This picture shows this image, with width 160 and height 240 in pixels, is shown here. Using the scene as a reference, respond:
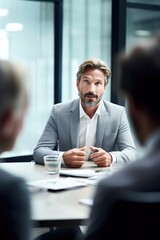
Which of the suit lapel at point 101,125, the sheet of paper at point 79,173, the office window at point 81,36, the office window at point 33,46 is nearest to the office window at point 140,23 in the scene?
the office window at point 81,36

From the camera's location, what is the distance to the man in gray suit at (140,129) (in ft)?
3.46

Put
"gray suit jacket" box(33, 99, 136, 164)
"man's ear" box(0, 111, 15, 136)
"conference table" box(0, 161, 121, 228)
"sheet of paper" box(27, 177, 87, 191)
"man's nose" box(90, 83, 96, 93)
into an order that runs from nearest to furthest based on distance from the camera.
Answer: "man's ear" box(0, 111, 15, 136) → "conference table" box(0, 161, 121, 228) → "sheet of paper" box(27, 177, 87, 191) → "gray suit jacket" box(33, 99, 136, 164) → "man's nose" box(90, 83, 96, 93)

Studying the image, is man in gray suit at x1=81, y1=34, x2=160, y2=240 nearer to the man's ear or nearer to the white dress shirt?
the man's ear

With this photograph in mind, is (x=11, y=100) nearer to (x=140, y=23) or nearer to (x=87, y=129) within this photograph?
(x=87, y=129)

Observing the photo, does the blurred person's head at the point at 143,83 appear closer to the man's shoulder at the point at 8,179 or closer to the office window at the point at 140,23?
the man's shoulder at the point at 8,179

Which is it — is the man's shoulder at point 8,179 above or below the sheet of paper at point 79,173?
above

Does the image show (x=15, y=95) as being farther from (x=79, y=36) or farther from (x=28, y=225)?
(x=79, y=36)

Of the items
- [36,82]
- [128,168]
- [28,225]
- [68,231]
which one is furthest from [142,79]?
[36,82]

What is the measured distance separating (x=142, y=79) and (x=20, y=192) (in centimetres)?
42

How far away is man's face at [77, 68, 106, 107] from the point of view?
10.6 feet

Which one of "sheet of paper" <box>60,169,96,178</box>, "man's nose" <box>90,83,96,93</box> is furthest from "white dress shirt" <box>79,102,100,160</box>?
"sheet of paper" <box>60,169,96,178</box>

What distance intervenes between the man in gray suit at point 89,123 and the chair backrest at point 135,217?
191 centimetres

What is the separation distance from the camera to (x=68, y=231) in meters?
1.97

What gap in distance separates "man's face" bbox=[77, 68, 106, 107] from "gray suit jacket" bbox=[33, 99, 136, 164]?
0.09 meters
